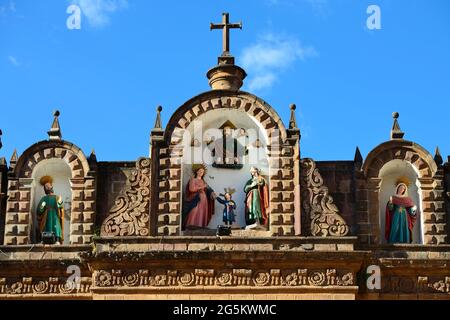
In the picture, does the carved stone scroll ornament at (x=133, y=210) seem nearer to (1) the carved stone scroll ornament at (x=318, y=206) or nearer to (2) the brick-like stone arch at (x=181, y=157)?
(2) the brick-like stone arch at (x=181, y=157)

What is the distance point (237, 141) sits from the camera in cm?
2541

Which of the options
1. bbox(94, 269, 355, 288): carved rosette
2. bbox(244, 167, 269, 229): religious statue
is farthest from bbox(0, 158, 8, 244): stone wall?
bbox(244, 167, 269, 229): religious statue

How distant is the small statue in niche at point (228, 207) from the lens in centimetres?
2452

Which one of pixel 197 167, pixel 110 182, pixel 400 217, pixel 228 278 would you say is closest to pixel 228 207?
pixel 197 167

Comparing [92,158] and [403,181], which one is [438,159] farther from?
[92,158]

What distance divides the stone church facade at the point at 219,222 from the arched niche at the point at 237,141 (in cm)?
3

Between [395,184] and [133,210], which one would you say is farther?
[395,184]

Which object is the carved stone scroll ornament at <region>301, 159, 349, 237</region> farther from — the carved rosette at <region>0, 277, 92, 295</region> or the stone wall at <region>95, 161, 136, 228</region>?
the carved rosette at <region>0, 277, 92, 295</region>

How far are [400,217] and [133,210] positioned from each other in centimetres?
589

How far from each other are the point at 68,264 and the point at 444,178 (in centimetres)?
854

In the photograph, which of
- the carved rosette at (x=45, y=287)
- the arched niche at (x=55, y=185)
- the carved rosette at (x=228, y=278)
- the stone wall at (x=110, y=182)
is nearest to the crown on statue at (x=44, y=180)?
the arched niche at (x=55, y=185)

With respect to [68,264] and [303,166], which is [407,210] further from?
[68,264]
